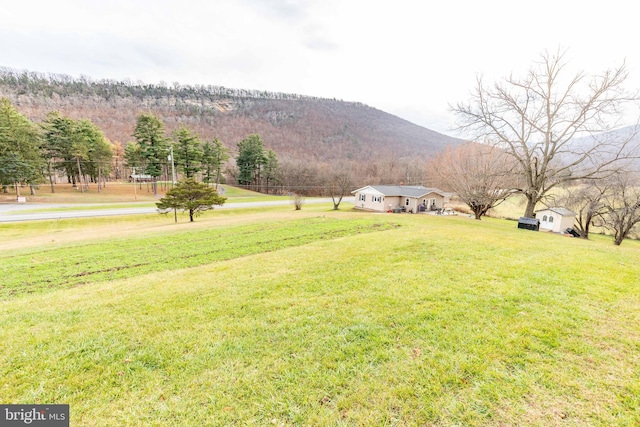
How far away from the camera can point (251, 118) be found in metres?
104

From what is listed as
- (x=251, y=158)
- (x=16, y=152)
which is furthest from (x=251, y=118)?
(x=16, y=152)

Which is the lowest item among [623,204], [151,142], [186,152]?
[623,204]

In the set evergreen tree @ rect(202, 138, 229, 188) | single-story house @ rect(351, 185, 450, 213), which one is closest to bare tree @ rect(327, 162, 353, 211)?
single-story house @ rect(351, 185, 450, 213)

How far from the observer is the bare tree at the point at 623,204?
17.6m

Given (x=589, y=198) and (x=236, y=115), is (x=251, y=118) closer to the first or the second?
(x=236, y=115)

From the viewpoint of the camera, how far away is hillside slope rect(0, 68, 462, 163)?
263ft

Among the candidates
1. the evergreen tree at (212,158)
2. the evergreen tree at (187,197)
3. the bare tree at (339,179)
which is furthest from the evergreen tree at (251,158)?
the evergreen tree at (187,197)

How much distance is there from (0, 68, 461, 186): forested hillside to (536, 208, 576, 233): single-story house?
38.6 meters

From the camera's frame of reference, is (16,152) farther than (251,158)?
No

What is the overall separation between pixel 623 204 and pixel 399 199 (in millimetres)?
18136

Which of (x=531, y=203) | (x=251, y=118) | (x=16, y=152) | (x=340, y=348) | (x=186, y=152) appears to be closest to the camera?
(x=340, y=348)

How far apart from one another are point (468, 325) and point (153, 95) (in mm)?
136991

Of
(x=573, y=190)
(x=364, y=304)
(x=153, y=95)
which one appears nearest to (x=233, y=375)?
(x=364, y=304)

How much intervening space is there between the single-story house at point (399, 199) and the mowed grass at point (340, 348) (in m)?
24.6
